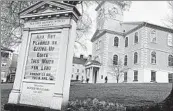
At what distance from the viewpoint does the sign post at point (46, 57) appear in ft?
20.7

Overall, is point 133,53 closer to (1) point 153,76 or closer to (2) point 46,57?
(1) point 153,76

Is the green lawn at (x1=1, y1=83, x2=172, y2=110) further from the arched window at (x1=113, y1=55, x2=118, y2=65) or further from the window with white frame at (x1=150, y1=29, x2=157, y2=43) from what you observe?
the arched window at (x1=113, y1=55, x2=118, y2=65)

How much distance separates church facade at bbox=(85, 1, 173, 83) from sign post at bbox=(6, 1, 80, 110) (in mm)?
20704

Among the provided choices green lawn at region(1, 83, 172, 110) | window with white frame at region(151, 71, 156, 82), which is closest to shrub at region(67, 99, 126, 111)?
green lawn at region(1, 83, 172, 110)

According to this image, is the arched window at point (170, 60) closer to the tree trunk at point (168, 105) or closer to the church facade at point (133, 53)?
the church facade at point (133, 53)

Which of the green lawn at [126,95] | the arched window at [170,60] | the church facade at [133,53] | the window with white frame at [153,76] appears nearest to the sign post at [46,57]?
the green lawn at [126,95]

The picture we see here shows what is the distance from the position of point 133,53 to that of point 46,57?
92.1 feet

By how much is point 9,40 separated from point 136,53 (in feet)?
77.2

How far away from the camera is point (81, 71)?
243 ft

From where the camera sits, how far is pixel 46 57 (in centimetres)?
675

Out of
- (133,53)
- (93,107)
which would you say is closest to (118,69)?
(133,53)

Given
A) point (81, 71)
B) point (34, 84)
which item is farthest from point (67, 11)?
point (81, 71)

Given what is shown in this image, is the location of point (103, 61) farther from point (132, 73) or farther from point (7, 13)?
point (7, 13)

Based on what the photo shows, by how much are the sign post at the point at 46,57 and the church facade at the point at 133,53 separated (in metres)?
20.7
